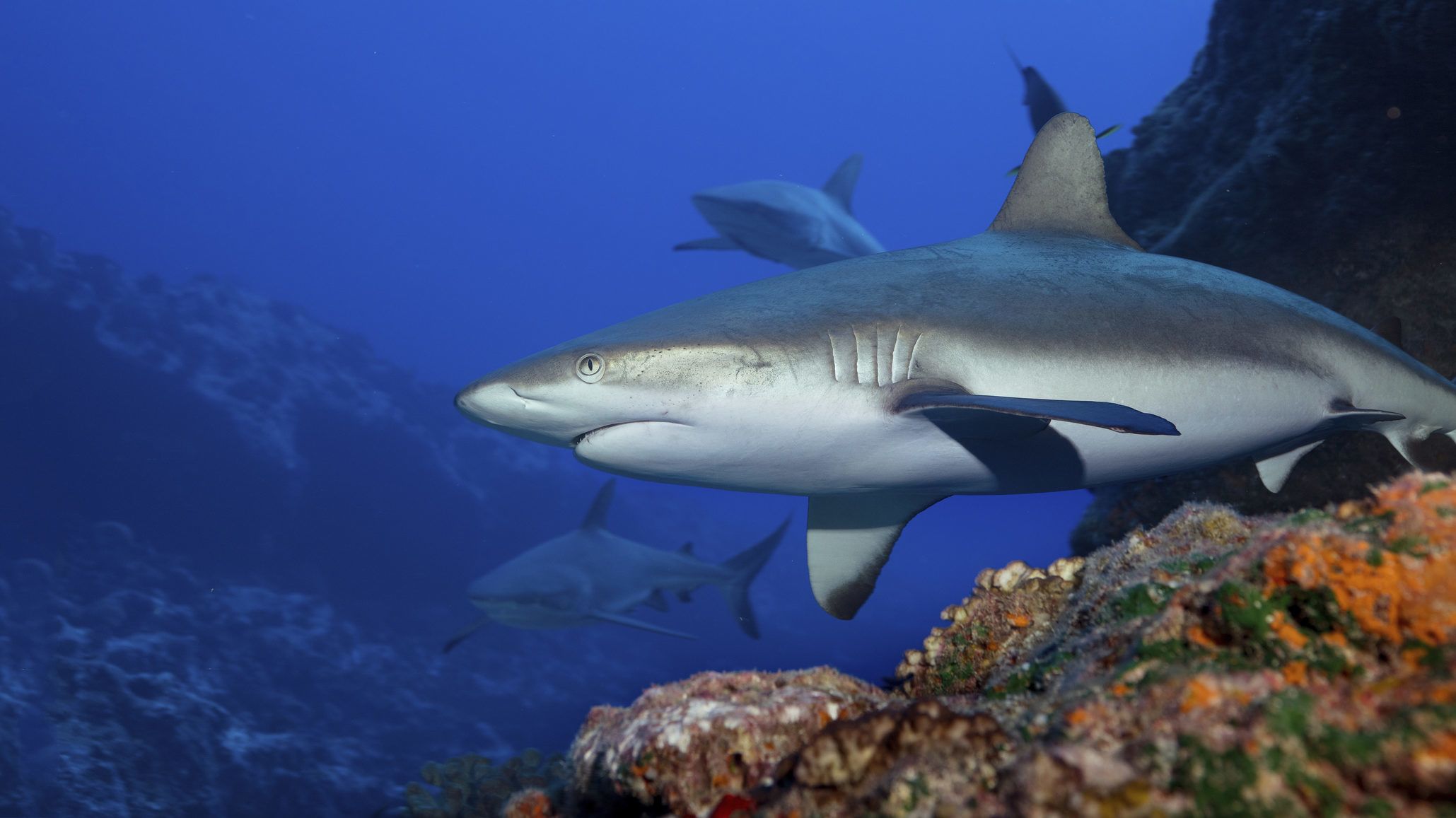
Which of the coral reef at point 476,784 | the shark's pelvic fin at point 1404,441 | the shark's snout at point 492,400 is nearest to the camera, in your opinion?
the shark's snout at point 492,400

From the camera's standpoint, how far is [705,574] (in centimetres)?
1111

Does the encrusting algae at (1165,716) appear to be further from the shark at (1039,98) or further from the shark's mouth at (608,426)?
the shark at (1039,98)

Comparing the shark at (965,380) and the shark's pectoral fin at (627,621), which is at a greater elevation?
the shark at (965,380)

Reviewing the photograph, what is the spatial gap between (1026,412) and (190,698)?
53.4 ft

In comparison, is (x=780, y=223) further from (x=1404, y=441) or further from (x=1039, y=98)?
(x=1404, y=441)

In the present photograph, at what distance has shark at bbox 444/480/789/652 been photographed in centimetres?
1096

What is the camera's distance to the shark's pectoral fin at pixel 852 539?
399cm

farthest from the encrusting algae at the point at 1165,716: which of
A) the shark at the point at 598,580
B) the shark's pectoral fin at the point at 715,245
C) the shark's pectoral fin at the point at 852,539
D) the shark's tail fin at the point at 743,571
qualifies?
the shark at the point at 598,580

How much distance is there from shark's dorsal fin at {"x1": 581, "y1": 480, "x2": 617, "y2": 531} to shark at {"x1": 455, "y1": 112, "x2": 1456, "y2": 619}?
30.4 ft

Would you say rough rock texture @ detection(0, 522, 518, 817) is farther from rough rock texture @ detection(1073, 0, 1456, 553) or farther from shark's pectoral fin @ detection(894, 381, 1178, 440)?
rough rock texture @ detection(1073, 0, 1456, 553)

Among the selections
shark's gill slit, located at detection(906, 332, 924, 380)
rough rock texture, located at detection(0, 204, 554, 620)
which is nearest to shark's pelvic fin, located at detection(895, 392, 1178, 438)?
shark's gill slit, located at detection(906, 332, 924, 380)

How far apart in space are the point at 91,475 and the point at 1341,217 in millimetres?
29602

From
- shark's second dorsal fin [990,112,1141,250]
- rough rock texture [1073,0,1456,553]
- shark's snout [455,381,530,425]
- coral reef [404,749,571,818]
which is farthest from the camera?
coral reef [404,749,571,818]

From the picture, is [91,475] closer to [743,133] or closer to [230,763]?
[230,763]
